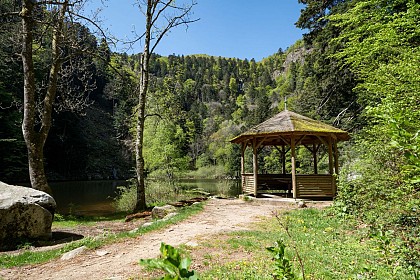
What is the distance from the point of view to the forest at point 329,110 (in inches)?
221

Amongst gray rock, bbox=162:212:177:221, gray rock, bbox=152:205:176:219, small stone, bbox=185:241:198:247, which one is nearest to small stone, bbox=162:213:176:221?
gray rock, bbox=162:212:177:221

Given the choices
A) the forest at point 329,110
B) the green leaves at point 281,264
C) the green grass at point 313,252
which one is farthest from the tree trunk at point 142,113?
the green leaves at point 281,264

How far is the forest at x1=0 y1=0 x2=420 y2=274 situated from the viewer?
560 centimetres

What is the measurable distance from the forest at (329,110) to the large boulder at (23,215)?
3.92 metres

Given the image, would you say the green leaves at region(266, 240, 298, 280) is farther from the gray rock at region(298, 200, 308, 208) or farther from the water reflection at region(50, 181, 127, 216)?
the water reflection at region(50, 181, 127, 216)

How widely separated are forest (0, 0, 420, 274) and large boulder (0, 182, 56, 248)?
154 inches

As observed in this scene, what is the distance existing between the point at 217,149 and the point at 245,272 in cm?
6662

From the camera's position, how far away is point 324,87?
1820 cm

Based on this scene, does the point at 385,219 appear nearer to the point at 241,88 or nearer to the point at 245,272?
the point at 245,272

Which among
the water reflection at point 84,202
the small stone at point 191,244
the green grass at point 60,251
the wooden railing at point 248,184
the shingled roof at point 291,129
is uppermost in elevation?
the shingled roof at point 291,129

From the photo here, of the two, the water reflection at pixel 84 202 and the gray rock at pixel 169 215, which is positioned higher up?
the gray rock at pixel 169 215

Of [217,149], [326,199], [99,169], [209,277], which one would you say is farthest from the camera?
[217,149]

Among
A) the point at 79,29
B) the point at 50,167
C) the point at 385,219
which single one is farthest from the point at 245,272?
the point at 50,167

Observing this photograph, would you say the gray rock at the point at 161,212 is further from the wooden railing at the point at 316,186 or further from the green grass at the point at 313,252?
the wooden railing at the point at 316,186
